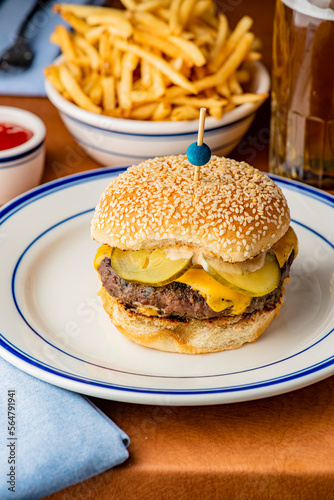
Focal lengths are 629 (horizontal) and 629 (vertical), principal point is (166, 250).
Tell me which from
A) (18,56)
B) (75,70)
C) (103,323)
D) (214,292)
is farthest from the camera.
→ (18,56)

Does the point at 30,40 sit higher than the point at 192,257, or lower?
lower

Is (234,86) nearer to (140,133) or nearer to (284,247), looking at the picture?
(140,133)

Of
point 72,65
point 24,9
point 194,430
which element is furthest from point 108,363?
point 24,9

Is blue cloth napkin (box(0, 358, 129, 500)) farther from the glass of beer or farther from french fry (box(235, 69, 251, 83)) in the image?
french fry (box(235, 69, 251, 83))

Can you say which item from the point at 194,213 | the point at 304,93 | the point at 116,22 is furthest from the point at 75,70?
the point at 194,213

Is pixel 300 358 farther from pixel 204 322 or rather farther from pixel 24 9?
pixel 24 9

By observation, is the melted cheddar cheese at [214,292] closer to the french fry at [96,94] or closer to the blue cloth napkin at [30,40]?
the french fry at [96,94]

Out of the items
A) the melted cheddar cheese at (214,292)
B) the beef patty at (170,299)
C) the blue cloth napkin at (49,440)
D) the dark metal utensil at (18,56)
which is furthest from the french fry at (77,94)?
the blue cloth napkin at (49,440)
